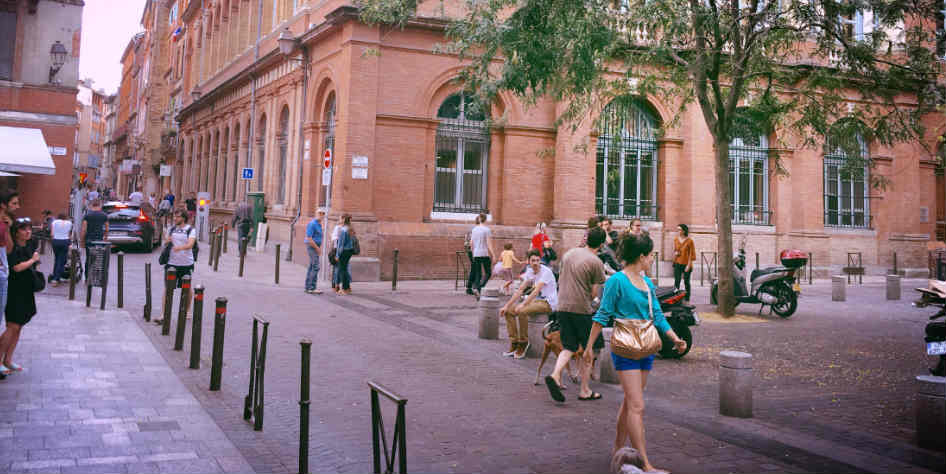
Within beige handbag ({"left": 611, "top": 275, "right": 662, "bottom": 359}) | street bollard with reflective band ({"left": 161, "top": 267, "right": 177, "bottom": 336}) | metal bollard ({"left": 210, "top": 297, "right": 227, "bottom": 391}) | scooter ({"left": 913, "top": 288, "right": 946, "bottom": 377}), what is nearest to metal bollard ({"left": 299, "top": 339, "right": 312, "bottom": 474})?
beige handbag ({"left": 611, "top": 275, "right": 662, "bottom": 359})

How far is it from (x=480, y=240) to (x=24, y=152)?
1576cm

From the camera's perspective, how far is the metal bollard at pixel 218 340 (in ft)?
21.7

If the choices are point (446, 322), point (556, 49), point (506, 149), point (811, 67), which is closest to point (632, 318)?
point (446, 322)

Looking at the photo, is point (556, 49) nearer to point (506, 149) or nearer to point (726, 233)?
point (726, 233)

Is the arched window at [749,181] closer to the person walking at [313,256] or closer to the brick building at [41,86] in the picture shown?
the person walking at [313,256]

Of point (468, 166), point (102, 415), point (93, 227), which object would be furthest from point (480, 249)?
point (102, 415)

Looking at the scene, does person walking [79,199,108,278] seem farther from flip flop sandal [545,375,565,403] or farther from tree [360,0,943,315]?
flip flop sandal [545,375,565,403]

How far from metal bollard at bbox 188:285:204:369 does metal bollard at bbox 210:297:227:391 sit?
2.09 ft

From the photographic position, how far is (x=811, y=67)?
47.1ft

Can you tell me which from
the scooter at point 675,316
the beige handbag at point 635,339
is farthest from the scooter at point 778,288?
the beige handbag at point 635,339

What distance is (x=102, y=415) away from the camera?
5848 mm

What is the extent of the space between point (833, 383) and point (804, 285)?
15058 millimetres

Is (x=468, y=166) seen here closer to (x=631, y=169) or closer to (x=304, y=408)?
(x=631, y=169)

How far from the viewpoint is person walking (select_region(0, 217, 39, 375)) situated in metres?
7.01
